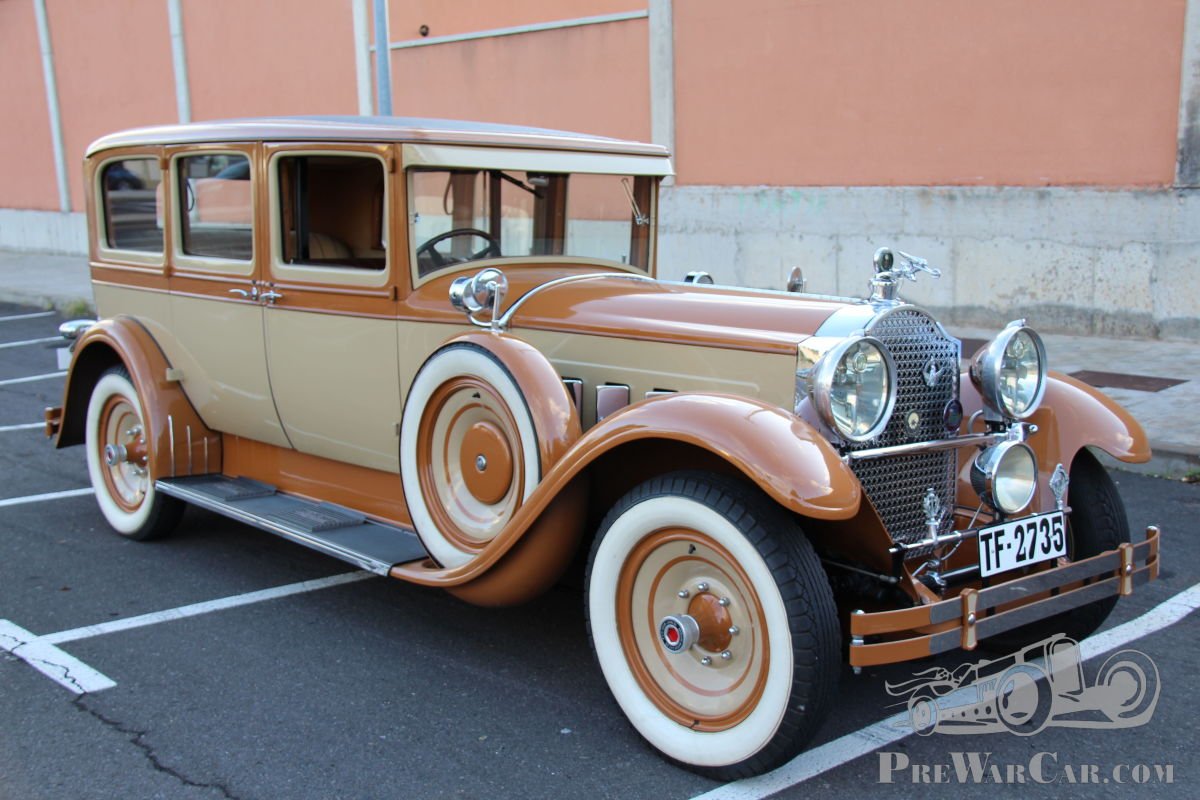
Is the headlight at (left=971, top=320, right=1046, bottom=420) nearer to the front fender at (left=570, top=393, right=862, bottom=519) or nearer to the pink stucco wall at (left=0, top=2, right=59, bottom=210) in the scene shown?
the front fender at (left=570, top=393, right=862, bottom=519)

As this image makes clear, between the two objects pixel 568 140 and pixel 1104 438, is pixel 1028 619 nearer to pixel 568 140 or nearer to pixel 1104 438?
pixel 1104 438

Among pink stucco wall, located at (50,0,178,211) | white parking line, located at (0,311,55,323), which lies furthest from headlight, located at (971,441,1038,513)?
pink stucco wall, located at (50,0,178,211)

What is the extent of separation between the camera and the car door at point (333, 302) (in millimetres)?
4133

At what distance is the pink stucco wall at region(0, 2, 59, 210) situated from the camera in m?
20.3

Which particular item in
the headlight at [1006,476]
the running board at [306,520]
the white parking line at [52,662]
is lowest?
the white parking line at [52,662]

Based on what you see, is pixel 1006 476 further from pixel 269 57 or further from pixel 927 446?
pixel 269 57

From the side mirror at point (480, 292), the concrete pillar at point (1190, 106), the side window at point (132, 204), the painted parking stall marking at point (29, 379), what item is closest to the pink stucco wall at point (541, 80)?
the concrete pillar at point (1190, 106)

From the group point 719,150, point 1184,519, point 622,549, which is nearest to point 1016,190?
point 719,150

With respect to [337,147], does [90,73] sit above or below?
above

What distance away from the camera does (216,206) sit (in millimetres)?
4781

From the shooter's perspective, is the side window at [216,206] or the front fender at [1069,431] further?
the side window at [216,206]

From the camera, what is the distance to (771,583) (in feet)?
9.09

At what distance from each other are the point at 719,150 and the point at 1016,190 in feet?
10.2

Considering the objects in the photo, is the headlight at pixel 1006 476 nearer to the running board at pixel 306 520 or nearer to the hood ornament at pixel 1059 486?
the hood ornament at pixel 1059 486
